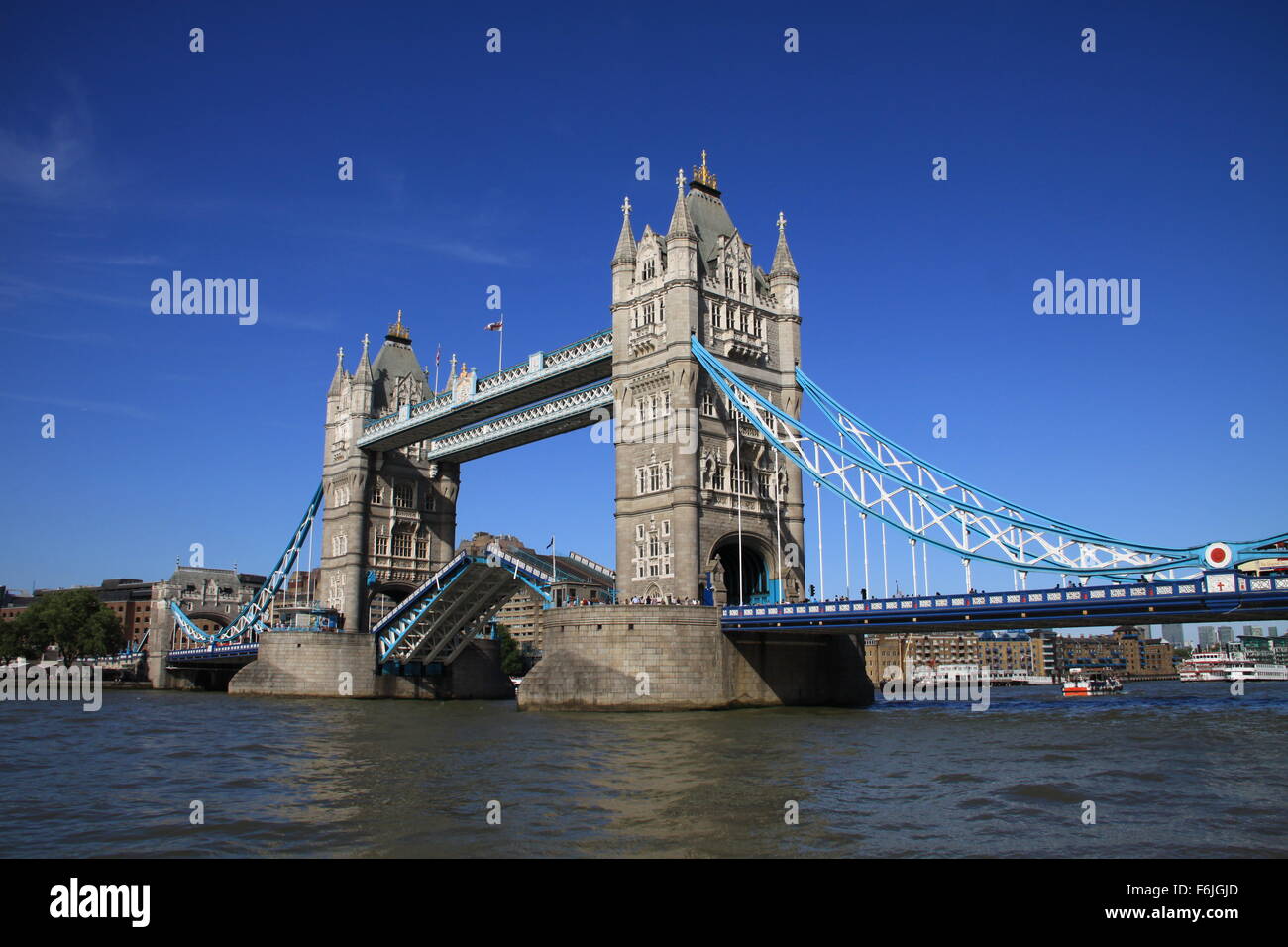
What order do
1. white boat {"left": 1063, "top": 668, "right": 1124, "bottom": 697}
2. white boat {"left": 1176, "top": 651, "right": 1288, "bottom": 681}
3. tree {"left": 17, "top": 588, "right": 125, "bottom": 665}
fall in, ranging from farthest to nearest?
white boat {"left": 1176, "top": 651, "right": 1288, "bottom": 681} < tree {"left": 17, "top": 588, "right": 125, "bottom": 665} < white boat {"left": 1063, "top": 668, "right": 1124, "bottom": 697}

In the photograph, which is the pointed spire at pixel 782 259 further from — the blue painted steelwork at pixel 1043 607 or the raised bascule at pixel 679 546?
the blue painted steelwork at pixel 1043 607

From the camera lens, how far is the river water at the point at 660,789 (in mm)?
14562

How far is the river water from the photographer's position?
14562mm

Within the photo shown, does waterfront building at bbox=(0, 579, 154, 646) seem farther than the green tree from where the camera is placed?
Yes

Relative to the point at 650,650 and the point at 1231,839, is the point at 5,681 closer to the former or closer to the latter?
the point at 650,650

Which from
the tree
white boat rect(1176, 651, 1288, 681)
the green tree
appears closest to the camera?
the tree

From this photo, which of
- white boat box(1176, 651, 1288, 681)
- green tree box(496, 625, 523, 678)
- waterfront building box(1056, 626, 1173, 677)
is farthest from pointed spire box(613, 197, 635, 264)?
waterfront building box(1056, 626, 1173, 677)

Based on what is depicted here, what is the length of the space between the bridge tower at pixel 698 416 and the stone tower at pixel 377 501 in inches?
1197

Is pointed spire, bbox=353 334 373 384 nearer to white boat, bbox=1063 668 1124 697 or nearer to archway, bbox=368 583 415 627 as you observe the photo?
archway, bbox=368 583 415 627

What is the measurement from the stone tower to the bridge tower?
1197 inches

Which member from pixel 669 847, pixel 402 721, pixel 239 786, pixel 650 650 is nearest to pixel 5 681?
pixel 402 721

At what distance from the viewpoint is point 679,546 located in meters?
50.3

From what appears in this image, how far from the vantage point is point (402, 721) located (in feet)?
149
